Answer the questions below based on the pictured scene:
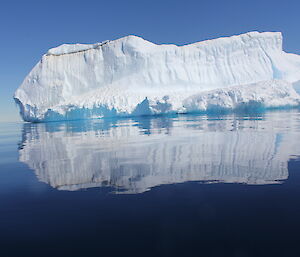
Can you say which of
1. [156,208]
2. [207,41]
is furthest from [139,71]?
[156,208]

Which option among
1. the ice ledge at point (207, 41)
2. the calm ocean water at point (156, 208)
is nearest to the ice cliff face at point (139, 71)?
the ice ledge at point (207, 41)

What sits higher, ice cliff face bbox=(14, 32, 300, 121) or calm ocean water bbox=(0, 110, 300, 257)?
ice cliff face bbox=(14, 32, 300, 121)

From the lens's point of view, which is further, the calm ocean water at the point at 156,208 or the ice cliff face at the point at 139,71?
the ice cliff face at the point at 139,71

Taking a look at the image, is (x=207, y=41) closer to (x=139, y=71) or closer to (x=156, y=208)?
(x=139, y=71)

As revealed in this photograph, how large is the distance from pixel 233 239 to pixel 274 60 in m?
38.9

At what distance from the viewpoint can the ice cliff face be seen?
3027 centimetres

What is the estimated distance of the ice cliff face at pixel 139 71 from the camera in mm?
30266

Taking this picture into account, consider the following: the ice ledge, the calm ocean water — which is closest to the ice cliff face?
the ice ledge

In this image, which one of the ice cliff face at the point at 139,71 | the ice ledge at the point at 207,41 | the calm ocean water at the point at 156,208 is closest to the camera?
the calm ocean water at the point at 156,208

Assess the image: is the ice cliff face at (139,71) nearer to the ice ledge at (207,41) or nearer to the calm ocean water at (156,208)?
Answer: the ice ledge at (207,41)

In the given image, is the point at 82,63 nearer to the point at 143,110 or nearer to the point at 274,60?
the point at 143,110

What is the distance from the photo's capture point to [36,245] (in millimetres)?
2039

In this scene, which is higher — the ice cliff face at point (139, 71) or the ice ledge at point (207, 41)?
the ice ledge at point (207, 41)

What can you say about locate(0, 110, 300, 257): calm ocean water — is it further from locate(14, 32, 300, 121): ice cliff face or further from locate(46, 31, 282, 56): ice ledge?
locate(46, 31, 282, 56): ice ledge
